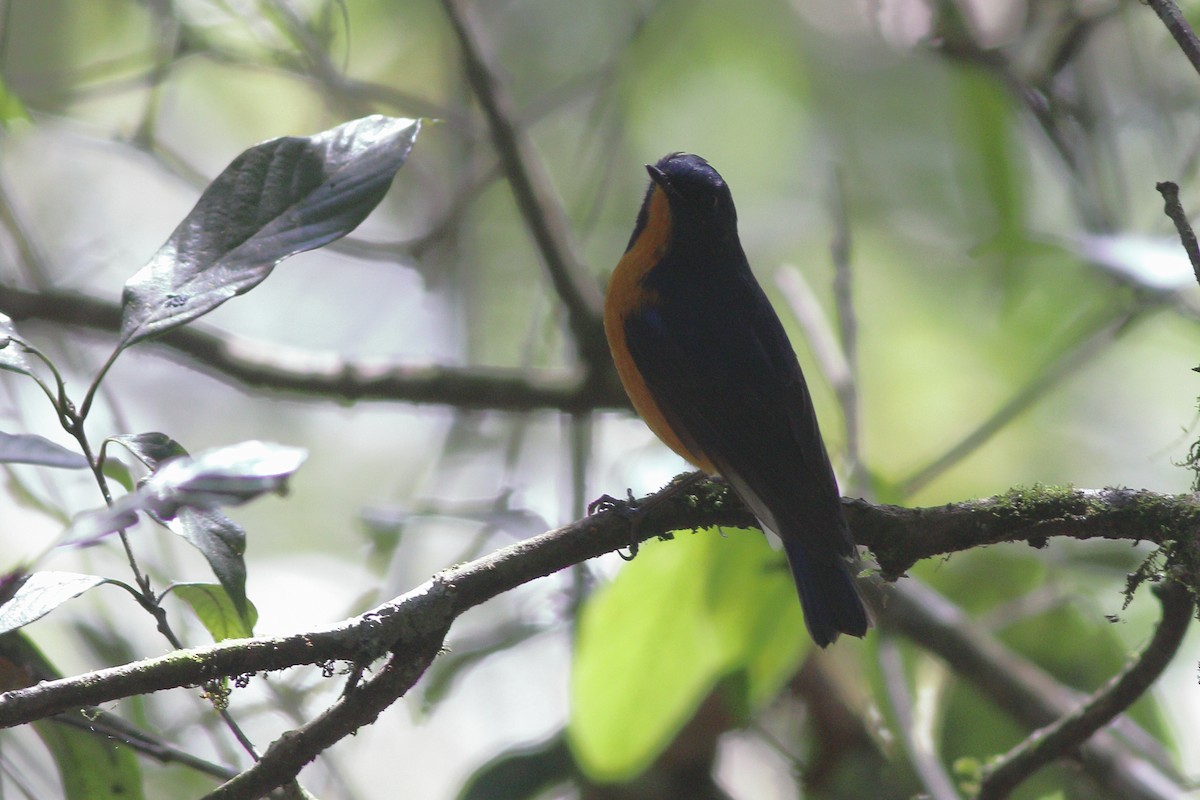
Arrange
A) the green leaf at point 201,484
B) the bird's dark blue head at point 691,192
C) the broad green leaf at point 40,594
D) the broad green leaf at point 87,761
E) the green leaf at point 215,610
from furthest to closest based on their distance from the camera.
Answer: the bird's dark blue head at point 691,192
the broad green leaf at point 87,761
the green leaf at point 215,610
the broad green leaf at point 40,594
the green leaf at point 201,484

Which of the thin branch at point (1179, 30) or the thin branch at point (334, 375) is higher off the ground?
the thin branch at point (334, 375)

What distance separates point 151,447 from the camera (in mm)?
1760

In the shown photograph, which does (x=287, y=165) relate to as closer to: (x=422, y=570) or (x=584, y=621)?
(x=584, y=621)

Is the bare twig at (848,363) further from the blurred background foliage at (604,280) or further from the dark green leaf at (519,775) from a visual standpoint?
the dark green leaf at (519,775)

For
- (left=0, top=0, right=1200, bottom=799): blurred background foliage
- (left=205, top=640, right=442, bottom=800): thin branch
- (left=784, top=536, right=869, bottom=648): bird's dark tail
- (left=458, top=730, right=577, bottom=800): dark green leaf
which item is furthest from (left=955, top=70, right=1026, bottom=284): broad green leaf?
(left=205, top=640, right=442, bottom=800): thin branch

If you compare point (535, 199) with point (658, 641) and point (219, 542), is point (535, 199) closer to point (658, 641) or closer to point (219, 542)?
point (658, 641)

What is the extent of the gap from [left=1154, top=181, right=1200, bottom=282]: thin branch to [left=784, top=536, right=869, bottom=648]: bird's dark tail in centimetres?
101

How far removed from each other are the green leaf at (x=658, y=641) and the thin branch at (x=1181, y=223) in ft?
4.34

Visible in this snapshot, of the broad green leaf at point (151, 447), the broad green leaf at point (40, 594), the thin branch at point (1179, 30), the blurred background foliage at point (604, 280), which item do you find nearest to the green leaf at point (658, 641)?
the blurred background foliage at point (604, 280)

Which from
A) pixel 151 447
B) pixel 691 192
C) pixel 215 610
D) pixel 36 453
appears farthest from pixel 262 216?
pixel 691 192

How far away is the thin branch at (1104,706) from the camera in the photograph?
2.19m

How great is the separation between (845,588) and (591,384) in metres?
1.81

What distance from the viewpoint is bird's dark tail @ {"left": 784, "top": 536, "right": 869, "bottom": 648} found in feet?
8.48

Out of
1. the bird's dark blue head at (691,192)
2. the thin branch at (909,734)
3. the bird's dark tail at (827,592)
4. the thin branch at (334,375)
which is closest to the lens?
the bird's dark tail at (827,592)
